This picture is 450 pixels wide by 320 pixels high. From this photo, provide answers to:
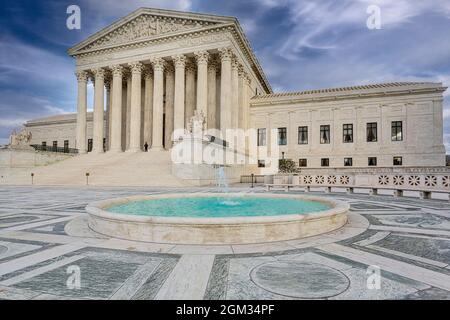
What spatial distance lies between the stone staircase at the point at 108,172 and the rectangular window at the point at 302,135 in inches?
809

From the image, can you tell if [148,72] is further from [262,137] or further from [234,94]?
[262,137]

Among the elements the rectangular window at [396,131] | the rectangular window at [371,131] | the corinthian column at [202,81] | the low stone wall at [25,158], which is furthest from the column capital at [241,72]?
the low stone wall at [25,158]

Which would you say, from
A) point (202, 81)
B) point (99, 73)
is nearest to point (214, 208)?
point (202, 81)

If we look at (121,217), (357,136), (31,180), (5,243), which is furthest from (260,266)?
(357,136)

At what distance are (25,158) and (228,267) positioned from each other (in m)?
38.6

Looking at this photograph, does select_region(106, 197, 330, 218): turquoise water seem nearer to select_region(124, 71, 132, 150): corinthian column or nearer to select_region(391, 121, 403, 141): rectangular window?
select_region(391, 121, 403, 141): rectangular window

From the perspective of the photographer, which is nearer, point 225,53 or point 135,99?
point 225,53

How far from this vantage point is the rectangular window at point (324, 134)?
134 ft

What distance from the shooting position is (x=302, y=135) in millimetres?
42062

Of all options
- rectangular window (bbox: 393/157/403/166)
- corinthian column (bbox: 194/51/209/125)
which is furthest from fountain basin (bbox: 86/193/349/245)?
rectangular window (bbox: 393/157/403/166)

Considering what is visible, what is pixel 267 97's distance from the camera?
4431 centimetres

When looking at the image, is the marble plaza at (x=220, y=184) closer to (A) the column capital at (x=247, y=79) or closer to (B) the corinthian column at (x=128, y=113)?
(B) the corinthian column at (x=128, y=113)
